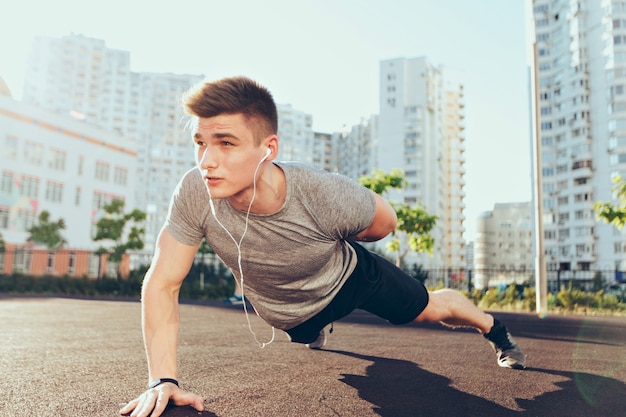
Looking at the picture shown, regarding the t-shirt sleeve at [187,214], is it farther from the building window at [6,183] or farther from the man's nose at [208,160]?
the building window at [6,183]

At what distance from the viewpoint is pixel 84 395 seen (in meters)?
2.47

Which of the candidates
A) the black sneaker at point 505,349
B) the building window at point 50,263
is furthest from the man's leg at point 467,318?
the building window at point 50,263

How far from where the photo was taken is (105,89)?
4158 inches

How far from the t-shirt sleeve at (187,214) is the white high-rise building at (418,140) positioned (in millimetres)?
70110

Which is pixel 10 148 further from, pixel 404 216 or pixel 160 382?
pixel 160 382

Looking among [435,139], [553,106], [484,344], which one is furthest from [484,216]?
[484,344]

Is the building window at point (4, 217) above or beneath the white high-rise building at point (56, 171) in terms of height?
beneath

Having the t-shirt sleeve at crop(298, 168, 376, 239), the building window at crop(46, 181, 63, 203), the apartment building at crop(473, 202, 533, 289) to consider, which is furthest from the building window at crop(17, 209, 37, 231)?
the apartment building at crop(473, 202, 533, 289)

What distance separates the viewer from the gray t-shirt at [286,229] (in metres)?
2.54

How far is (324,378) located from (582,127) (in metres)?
65.1

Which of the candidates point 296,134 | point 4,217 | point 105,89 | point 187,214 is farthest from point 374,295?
point 105,89

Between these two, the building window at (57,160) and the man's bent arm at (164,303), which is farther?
the building window at (57,160)

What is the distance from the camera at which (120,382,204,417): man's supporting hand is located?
2.09 m

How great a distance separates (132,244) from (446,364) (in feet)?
73.5
